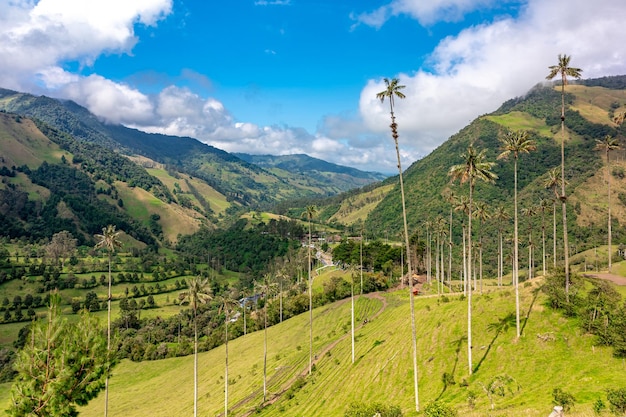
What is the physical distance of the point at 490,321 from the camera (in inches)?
2154

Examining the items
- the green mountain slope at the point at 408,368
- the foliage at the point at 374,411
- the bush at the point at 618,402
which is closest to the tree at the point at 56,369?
the foliage at the point at 374,411

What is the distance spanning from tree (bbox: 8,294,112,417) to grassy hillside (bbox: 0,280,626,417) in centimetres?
3195

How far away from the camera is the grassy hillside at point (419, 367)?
129 ft

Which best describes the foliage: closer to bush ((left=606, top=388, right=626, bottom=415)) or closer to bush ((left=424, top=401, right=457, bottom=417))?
bush ((left=424, top=401, right=457, bottom=417))

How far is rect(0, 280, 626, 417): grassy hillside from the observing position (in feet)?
129

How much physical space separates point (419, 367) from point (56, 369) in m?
42.2

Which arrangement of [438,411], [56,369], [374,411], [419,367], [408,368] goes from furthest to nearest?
[408,368] → [419,367] → [374,411] → [56,369] → [438,411]

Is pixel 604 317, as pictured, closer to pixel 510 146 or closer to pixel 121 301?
pixel 510 146

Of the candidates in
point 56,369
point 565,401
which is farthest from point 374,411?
point 56,369

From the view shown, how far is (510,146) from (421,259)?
119387mm

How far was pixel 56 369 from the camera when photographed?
2989 centimetres

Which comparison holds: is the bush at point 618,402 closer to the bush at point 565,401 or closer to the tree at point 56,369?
the bush at point 565,401

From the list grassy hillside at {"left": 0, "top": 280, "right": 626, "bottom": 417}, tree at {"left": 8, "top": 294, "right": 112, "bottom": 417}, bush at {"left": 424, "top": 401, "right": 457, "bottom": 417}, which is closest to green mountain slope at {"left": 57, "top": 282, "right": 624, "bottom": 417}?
grassy hillside at {"left": 0, "top": 280, "right": 626, "bottom": 417}

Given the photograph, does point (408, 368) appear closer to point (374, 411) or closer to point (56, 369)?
point (374, 411)
